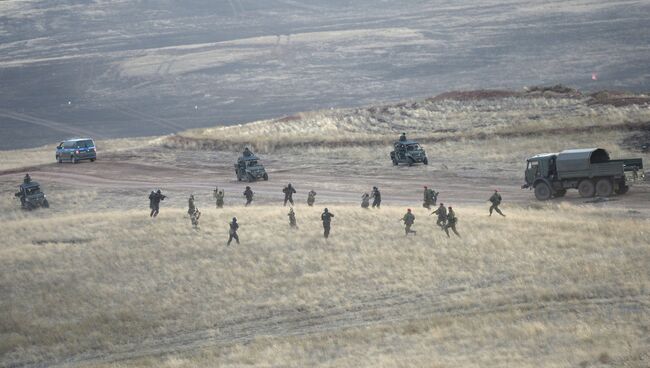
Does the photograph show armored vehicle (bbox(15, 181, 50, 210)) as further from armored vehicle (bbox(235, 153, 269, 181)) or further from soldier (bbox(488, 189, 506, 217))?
soldier (bbox(488, 189, 506, 217))

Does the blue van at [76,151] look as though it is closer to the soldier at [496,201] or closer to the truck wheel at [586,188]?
Result: the soldier at [496,201]

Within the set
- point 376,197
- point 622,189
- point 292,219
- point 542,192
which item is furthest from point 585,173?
point 292,219

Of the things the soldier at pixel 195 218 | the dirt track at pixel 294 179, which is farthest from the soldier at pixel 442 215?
the soldier at pixel 195 218

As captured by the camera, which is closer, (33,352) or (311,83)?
(33,352)

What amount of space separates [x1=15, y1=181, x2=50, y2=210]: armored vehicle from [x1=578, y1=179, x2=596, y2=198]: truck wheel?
26.9 metres

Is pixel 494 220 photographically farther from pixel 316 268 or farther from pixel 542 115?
pixel 542 115

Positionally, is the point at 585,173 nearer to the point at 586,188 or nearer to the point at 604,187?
the point at 586,188

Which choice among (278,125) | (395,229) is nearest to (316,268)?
(395,229)

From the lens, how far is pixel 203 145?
73.4m

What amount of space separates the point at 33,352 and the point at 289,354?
8950 mm

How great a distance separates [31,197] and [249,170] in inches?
465

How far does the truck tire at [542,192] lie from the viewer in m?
46.4

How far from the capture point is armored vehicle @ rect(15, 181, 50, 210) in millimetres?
52125

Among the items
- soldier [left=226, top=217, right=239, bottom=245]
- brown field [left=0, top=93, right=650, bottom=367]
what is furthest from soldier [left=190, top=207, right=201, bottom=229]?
soldier [left=226, top=217, right=239, bottom=245]
